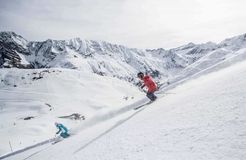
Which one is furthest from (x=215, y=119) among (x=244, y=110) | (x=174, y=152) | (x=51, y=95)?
(x=51, y=95)

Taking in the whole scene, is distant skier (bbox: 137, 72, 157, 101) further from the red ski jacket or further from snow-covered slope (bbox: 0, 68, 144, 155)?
snow-covered slope (bbox: 0, 68, 144, 155)

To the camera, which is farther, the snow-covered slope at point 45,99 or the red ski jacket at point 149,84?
the snow-covered slope at point 45,99

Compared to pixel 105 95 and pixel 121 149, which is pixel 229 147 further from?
pixel 105 95

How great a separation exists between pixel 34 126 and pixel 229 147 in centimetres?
4543

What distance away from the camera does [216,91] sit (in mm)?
9688

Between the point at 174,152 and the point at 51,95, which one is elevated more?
the point at 51,95

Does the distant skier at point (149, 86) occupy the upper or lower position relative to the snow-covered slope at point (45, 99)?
lower

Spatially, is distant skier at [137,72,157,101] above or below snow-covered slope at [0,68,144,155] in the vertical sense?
below

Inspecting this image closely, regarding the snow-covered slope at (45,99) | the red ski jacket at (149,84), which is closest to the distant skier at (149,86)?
the red ski jacket at (149,84)

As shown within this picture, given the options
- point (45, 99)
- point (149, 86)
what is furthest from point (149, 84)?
point (45, 99)

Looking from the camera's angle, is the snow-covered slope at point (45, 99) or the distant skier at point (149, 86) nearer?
the distant skier at point (149, 86)

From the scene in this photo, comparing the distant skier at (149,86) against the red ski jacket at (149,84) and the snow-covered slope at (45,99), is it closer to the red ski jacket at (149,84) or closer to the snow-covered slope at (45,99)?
the red ski jacket at (149,84)

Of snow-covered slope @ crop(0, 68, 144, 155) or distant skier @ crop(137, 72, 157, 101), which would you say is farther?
snow-covered slope @ crop(0, 68, 144, 155)

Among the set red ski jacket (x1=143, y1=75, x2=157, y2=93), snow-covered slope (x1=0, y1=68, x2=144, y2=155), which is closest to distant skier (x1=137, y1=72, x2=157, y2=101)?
red ski jacket (x1=143, y1=75, x2=157, y2=93)
